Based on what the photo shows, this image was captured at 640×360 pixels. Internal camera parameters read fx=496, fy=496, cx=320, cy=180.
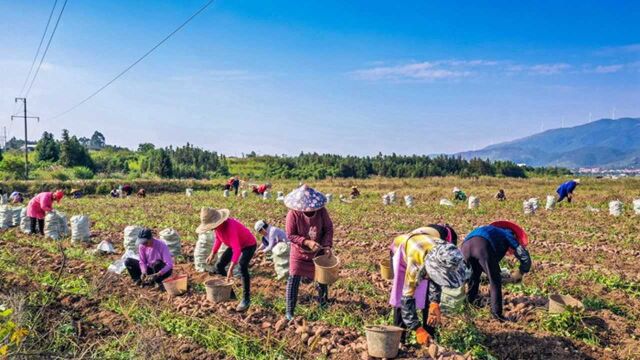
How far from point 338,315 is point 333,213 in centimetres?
1101

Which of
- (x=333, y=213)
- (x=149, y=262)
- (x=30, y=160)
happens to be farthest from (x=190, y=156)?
(x=149, y=262)

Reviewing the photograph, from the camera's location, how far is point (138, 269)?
6113 millimetres

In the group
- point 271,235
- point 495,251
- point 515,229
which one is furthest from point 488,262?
point 271,235

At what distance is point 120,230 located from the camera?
11398 mm

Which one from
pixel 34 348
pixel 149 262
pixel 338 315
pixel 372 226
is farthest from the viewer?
pixel 372 226

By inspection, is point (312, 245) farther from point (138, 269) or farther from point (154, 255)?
point (138, 269)

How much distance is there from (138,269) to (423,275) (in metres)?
3.95

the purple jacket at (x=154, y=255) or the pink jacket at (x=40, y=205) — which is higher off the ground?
the pink jacket at (x=40, y=205)

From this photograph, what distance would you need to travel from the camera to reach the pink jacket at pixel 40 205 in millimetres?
9734

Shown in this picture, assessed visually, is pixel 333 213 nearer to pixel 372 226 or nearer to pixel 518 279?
pixel 372 226

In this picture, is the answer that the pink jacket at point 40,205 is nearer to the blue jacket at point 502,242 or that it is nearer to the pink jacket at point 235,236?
the pink jacket at point 235,236

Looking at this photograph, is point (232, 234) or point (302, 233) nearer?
point (302, 233)

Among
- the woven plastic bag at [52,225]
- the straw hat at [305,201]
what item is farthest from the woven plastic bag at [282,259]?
the woven plastic bag at [52,225]

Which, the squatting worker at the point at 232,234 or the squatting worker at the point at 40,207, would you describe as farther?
the squatting worker at the point at 40,207
